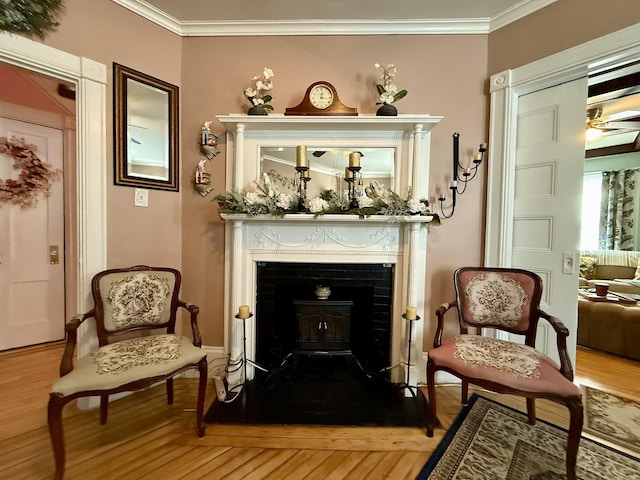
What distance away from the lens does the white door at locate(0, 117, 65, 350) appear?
2545 millimetres

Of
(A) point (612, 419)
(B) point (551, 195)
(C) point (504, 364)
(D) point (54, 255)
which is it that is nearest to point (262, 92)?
(B) point (551, 195)

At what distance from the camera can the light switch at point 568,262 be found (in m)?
1.84

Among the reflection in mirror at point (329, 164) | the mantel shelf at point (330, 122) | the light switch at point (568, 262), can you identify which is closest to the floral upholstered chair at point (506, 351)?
the light switch at point (568, 262)

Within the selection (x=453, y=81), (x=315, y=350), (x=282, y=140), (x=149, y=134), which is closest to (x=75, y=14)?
(x=149, y=134)

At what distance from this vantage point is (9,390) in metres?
2.00

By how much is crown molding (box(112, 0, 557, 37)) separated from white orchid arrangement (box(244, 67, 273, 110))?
1.20 feet

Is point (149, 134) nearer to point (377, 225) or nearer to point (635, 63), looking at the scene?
point (377, 225)

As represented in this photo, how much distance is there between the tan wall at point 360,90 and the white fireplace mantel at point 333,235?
0.16 meters

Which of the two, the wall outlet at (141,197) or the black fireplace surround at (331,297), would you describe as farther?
the black fireplace surround at (331,297)

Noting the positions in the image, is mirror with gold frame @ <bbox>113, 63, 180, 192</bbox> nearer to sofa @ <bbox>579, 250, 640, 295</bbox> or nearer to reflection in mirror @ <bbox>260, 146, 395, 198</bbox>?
reflection in mirror @ <bbox>260, 146, 395, 198</bbox>

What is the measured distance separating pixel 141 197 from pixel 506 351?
2674 millimetres

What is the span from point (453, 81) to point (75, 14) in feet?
8.82

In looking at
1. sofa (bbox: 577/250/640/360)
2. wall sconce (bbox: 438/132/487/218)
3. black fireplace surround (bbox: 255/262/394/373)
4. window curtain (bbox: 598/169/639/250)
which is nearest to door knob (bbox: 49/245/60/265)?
black fireplace surround (bbox: 255/262/394/373)

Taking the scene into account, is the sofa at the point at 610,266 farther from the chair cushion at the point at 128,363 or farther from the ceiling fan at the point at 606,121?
the chair cushion at the point at 128,363
